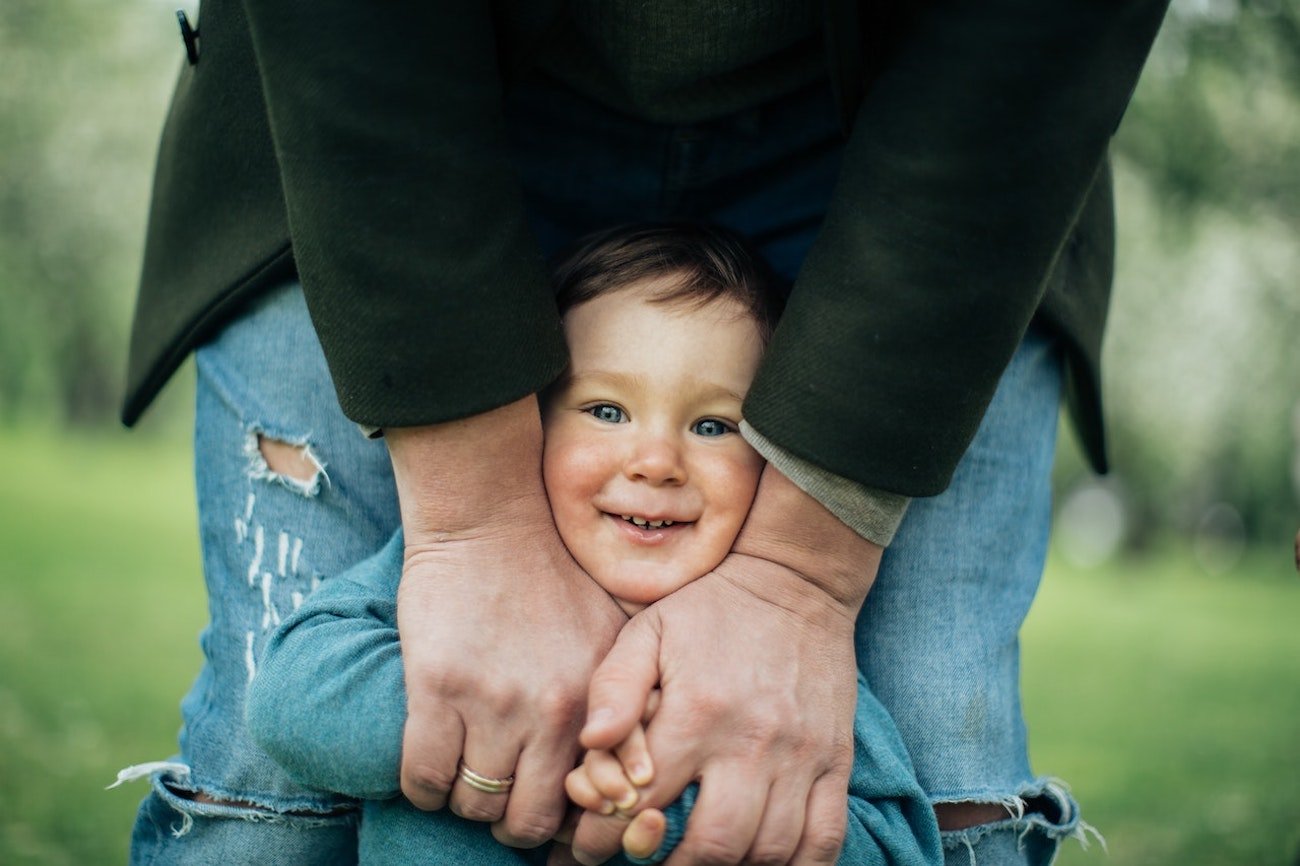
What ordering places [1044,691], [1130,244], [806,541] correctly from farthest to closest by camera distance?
[1130,244]
[1044,691]
[806,541]

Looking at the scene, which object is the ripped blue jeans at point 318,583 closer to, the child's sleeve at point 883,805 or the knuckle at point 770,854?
the child's sleeve at point 883,805

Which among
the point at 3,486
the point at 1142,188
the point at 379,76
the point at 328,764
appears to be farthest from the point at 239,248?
the point at 3,486

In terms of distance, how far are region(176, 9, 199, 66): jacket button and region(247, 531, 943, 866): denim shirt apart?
2.24 feet

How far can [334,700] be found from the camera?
117 centimetres

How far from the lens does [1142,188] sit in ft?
18.5

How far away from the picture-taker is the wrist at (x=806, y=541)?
47.5 inches

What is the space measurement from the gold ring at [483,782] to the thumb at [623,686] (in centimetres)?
9

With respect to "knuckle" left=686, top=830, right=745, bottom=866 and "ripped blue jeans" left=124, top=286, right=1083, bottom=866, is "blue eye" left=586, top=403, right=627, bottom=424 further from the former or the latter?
"knuckle" left=686, top=830, right=745, bottom=866

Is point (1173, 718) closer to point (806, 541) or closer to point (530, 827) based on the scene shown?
point (806, 541)

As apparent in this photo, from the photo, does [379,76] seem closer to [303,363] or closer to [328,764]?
[303,363]

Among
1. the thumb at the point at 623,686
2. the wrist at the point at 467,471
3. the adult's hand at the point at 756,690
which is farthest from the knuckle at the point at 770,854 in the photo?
the wrist at the point at 467,471

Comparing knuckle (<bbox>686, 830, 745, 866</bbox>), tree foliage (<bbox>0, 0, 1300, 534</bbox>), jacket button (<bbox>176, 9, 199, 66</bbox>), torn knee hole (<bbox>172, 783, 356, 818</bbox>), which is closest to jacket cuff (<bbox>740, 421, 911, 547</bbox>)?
knuckle (<bbox>686, 830, 745, 866</bbox>)

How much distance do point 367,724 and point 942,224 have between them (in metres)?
0.75

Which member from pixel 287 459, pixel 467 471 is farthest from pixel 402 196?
pixel 287 459
